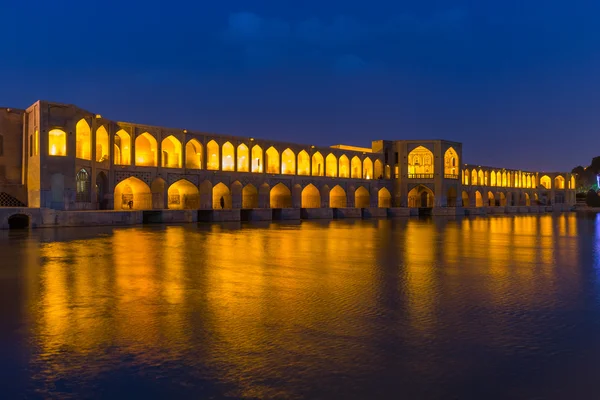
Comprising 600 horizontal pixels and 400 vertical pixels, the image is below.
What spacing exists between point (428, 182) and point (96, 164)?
92.1ft

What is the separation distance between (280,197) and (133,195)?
11.8 metres

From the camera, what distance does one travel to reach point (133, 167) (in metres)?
25.2

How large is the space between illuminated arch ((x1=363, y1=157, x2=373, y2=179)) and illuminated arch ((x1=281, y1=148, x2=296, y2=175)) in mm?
7716

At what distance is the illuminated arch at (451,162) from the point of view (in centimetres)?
4306

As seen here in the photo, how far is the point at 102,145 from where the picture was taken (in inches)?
950

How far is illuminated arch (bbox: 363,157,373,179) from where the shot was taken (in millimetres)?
40781

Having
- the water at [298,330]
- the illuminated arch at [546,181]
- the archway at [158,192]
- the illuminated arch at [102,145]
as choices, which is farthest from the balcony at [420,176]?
the water at [298,330]

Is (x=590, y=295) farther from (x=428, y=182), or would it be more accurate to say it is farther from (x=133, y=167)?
(x=428, y=182)

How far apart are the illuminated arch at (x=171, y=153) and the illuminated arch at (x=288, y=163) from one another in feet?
29.8

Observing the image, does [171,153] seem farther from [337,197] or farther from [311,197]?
[337,197]

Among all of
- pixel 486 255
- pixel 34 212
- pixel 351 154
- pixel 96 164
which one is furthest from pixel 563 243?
pixel 351 154

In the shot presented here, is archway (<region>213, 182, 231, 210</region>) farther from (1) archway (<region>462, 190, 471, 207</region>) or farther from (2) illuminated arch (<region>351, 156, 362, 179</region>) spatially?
(1) archway (<region>462, 190, 471, 207</region>)

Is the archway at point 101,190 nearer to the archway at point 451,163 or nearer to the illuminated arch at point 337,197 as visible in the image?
the illuminated arch at point 337,197

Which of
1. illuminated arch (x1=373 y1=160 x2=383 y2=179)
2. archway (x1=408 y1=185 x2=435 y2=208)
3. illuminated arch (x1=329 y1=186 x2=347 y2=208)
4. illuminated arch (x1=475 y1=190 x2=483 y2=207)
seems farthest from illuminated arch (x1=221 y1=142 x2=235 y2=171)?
illuminated arch (x1=475 y1=190 x2=483 y2=207)
